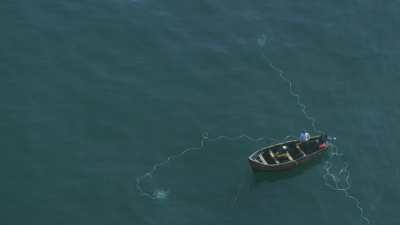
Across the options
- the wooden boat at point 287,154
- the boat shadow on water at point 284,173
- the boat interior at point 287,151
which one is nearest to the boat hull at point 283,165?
the wooden boat at point 287,154

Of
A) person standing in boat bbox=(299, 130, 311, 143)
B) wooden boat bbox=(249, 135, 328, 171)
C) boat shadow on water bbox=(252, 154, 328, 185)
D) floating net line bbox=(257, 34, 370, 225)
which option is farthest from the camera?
person standing in boat bbox=(299, 130, 311, 143)

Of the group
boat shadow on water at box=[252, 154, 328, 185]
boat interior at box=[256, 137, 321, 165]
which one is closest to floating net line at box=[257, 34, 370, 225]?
boat shadow on water at box=[252, 154, 328, 185]

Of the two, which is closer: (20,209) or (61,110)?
(20,209)

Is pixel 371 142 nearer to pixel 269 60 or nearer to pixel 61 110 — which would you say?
pixel 269 60

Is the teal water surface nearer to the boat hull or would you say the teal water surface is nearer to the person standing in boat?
the boat hull

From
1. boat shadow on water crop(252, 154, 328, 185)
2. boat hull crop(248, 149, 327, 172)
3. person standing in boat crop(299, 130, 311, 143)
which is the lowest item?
boat shadow on water crop(252, 154, 328, 185)

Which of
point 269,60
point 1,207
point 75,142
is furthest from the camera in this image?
point 269,60

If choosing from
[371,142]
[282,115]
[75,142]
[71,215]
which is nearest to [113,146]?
[75,142]

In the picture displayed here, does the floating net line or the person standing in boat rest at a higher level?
the person standing in boat
